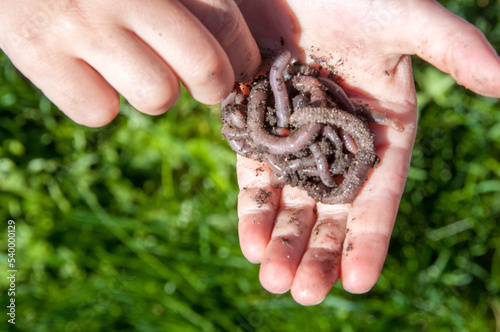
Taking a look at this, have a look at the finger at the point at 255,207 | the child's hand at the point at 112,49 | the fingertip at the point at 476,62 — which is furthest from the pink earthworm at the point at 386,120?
the child's hand at the point at 112,49

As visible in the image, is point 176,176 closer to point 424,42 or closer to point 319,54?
point 319,54

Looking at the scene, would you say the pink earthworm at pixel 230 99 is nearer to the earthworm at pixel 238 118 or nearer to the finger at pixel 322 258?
the earthworm at pixel 238 118

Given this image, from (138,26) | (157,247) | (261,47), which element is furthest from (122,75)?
(157,247)

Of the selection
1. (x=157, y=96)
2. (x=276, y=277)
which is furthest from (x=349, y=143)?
(x=157, y=96)

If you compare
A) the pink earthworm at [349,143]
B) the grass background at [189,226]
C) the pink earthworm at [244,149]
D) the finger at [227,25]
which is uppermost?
the finger at [227,25]

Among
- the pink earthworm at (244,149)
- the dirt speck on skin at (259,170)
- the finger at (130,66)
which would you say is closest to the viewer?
the finger at (130,66)

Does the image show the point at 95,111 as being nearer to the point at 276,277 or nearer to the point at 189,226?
the point at 276,277
